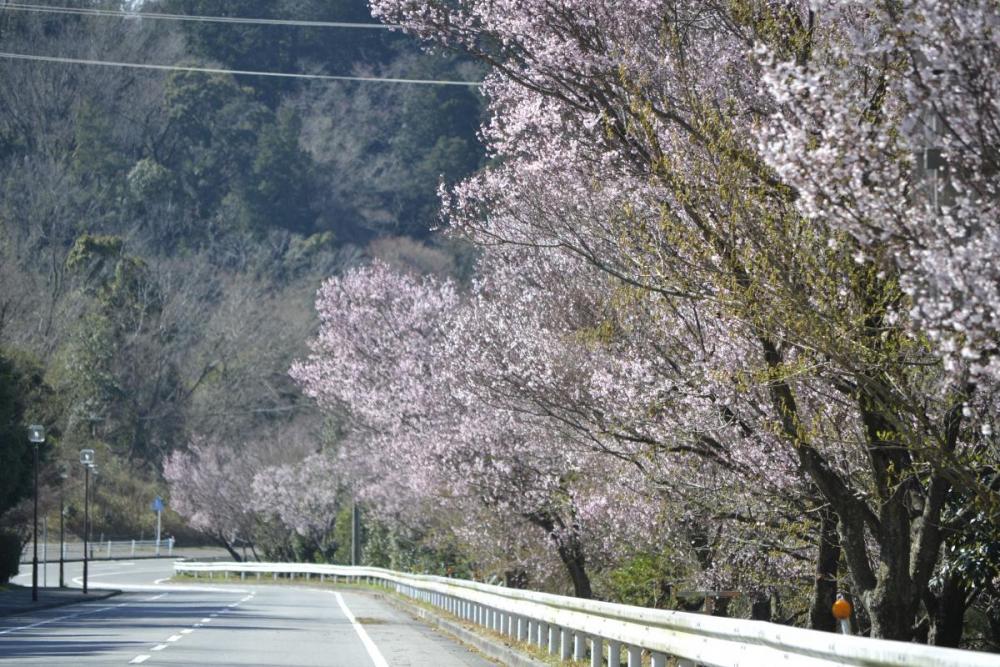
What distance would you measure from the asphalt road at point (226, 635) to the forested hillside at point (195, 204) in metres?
31.6

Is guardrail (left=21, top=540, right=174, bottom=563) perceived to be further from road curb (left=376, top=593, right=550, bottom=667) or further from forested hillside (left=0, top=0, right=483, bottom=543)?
→ road curb (left=376, top=593, right=550, bottom=667)

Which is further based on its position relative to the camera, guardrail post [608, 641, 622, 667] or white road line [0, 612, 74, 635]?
white road line [0, 612, 74, 635]

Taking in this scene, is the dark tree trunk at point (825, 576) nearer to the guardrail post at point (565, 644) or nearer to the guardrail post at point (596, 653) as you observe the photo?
the guardrail post at point (565, 644)

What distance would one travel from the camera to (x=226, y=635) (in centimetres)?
2178

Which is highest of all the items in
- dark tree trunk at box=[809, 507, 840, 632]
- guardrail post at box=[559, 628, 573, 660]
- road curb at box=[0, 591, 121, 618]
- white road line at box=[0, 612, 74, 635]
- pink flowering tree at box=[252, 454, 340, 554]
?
pink flowering tree at box=[252, 454, 340, 554]

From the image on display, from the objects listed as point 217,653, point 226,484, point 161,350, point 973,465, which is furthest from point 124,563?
point 973,465

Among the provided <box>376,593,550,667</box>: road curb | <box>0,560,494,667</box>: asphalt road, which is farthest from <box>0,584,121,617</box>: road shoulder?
<box>376,593,550,667</box>: road curb

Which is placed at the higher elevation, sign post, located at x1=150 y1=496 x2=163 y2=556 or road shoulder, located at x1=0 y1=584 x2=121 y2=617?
sign post, located at x1=150 y1=496 x2=163 y2=556

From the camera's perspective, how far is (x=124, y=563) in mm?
74375

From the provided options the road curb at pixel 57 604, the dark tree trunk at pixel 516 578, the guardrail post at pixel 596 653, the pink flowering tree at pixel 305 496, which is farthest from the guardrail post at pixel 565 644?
the pink flowering tree at pixel 305 496

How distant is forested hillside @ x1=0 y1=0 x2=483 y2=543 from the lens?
3342 inches

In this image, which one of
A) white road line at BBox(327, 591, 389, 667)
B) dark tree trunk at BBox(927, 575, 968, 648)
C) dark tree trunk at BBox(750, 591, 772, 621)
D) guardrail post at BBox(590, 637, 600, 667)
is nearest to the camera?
guardrail post at BBox(590, 637, 600, 667)

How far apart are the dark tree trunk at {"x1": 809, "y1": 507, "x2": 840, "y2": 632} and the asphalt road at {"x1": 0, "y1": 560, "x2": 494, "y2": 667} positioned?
13.0ft

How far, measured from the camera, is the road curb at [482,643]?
17106 mm
